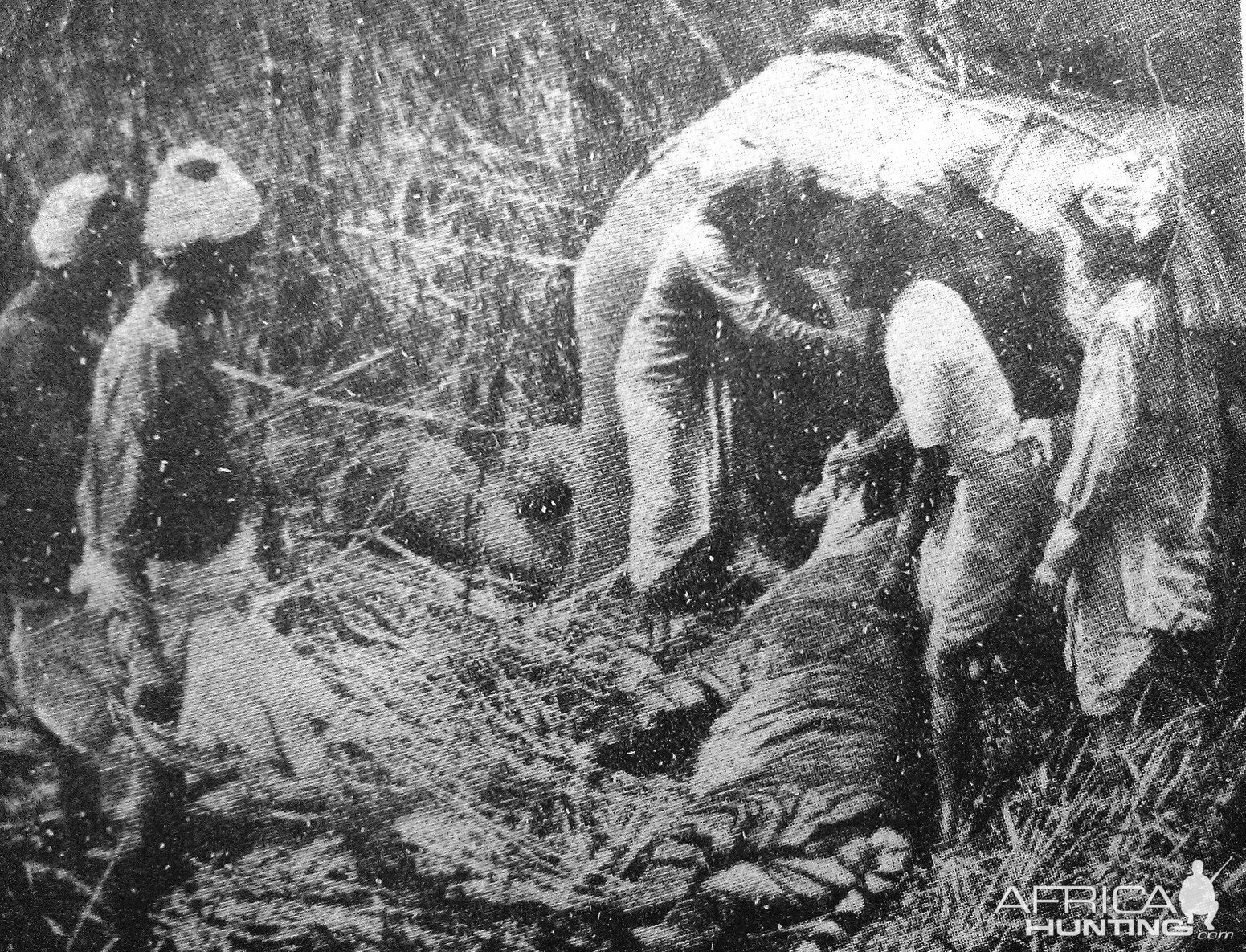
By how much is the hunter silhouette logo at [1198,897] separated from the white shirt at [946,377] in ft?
2.15

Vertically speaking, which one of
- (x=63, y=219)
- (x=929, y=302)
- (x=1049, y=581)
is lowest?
(x=1049, y=581)

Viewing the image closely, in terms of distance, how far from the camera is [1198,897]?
1123 mm

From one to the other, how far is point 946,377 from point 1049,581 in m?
0.32

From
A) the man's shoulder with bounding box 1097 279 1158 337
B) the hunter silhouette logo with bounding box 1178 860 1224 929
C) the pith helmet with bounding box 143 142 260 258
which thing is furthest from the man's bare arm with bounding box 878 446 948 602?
the pith helmet with bounding box 143 142 260 258

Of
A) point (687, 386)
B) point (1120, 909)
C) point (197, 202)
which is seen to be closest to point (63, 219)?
point (197, 202)

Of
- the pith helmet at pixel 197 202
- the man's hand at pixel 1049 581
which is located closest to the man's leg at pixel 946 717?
the man's hand at pixel 1049 581

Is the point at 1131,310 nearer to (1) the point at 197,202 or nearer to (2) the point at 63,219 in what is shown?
(1) the point at 197,202

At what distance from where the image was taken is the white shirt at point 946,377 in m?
1.09

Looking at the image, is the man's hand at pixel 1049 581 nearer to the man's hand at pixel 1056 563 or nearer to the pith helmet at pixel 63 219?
the man's hand at pixel 1056 563

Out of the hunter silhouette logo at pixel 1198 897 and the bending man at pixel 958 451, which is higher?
the bending man at pixel 958 451

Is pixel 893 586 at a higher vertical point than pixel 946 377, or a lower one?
lower

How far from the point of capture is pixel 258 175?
105 cm

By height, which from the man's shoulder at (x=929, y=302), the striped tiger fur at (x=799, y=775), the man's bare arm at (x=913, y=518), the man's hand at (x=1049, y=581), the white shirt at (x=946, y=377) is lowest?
the striped tiger fur at (x=799, y=775)

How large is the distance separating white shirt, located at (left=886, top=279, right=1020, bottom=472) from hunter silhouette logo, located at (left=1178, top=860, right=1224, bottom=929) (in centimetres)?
65
